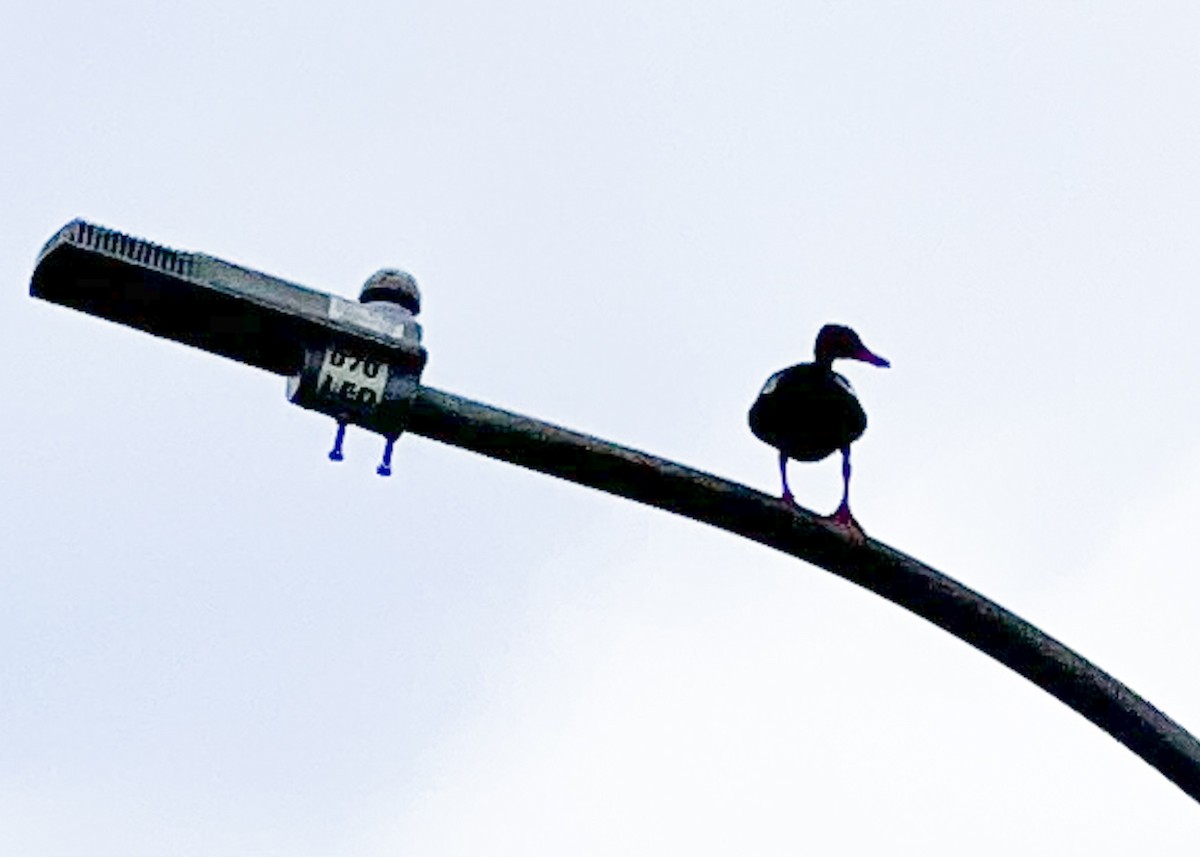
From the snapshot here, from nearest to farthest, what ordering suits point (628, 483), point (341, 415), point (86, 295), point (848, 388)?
1. point (86, 295)
2. point (341, 415)
3. point (628, 483)
4. point (848, 388)

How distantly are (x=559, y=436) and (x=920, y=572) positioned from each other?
914mm

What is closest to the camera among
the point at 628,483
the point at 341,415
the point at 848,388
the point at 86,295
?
the point at 86,295

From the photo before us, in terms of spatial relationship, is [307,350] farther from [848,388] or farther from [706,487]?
[848,388]

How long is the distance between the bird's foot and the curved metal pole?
2 cm

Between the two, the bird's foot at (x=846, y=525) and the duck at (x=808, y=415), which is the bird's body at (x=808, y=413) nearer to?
the duck at (x=808, y=415)

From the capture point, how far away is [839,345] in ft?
15.8

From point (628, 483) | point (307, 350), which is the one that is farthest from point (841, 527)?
point (307, 350)

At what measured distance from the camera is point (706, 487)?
4.22 metres

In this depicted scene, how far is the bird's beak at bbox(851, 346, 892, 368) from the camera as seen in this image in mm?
4879

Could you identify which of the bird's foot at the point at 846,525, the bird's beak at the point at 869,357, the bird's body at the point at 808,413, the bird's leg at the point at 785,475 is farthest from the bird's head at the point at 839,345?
the bird's foot at the point at 846,525

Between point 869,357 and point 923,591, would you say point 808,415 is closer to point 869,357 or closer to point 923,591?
point 869,357

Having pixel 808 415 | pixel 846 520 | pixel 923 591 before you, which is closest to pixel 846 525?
pixel 846 520

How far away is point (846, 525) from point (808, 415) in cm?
34

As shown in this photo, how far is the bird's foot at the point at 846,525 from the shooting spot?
4340mm
